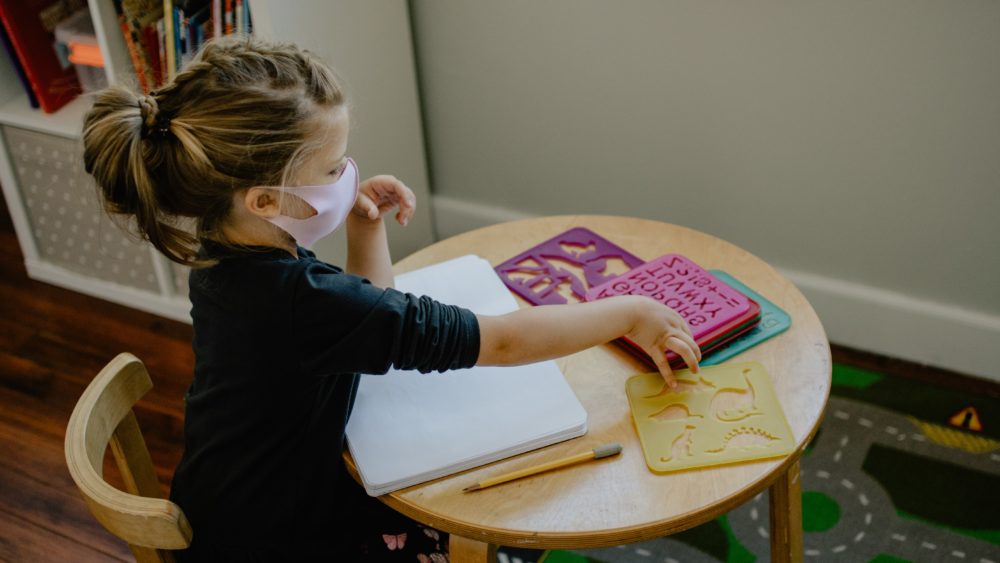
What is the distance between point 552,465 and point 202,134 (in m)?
0.49

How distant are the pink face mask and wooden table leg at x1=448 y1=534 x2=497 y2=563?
1.20 ft

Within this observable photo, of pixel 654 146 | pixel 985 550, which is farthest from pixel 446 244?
pixel 985 550

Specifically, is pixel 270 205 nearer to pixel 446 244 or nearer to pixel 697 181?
pixel 446 244

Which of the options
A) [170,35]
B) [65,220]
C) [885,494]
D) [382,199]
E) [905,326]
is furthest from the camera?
[65,220]

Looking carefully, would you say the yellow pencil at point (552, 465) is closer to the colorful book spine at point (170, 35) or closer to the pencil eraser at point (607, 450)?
the pencil eraser at point (607, 450)

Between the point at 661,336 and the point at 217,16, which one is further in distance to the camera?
the point at 217,16

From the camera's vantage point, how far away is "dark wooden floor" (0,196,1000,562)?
5.58ft

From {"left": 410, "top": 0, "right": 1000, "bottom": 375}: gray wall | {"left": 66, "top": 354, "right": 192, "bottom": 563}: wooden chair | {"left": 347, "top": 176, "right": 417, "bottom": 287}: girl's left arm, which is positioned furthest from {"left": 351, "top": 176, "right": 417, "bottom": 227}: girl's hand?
{"left": 410, "top": 0, "right": 1000, "bottom": 375}: gray wall

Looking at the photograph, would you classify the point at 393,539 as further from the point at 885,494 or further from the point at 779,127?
the point at 779,127

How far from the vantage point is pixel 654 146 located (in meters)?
1.94

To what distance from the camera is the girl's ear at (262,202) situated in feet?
3.05

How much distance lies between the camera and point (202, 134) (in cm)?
88

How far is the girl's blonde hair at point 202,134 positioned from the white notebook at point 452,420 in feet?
0.94

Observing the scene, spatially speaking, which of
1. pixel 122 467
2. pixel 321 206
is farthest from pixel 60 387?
pixel 321 206
